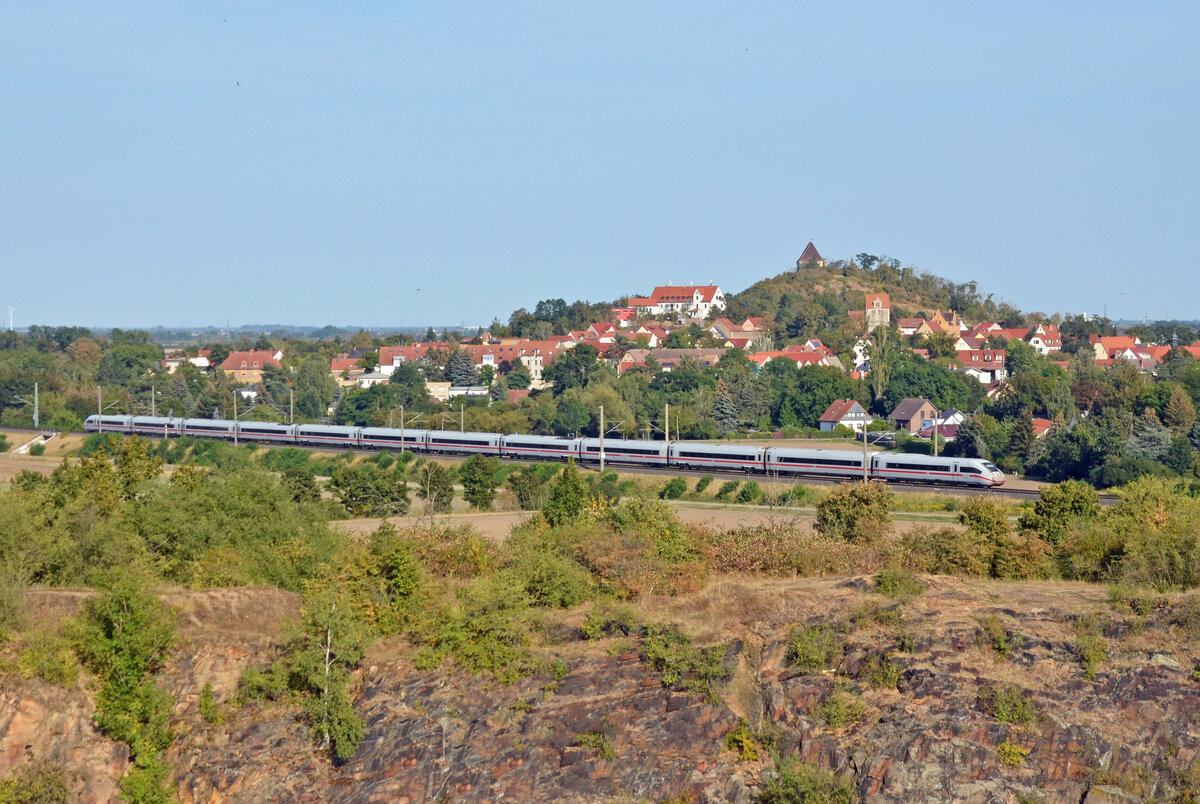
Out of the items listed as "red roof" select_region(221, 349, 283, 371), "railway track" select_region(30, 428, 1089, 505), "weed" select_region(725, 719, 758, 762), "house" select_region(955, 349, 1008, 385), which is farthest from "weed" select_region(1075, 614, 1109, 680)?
"red roof" select_region(221, 349, 283, 371)

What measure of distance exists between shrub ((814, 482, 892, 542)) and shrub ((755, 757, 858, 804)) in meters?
12.5

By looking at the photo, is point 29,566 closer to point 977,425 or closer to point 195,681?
point 195,681

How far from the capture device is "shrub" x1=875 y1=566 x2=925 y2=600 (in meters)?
24.3

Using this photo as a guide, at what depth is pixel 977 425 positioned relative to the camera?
262 feet

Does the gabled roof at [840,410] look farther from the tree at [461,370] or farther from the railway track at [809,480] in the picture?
the tree at [461,370]

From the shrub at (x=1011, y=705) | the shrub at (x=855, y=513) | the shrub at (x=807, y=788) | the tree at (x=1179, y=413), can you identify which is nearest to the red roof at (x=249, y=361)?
the tree at (x=1179, y=413)

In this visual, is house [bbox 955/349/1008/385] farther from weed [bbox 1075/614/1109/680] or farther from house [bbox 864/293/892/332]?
weed [bbox 1075/614/1109/680]

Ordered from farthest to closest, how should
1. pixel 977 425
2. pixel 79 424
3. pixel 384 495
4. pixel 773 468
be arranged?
pixel 79 424
pixel 977 425
pixel 773 468
pixel 384 495

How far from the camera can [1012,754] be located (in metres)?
19.5

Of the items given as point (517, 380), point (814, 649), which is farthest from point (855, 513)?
point (517, 380)

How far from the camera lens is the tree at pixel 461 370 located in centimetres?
12612

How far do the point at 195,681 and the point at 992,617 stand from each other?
14948mm

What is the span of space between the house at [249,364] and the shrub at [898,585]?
131 m

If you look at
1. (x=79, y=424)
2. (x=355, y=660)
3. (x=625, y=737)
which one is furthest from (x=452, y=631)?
(x=79, y=424)
